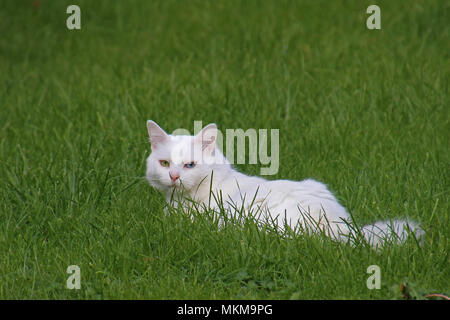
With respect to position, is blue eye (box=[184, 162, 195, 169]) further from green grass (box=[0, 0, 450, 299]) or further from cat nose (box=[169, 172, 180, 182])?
green grass (box=[0, 0, 450, 299])

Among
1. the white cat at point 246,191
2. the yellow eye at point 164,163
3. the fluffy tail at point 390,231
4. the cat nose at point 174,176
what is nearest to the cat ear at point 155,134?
the white cat at point 246,191

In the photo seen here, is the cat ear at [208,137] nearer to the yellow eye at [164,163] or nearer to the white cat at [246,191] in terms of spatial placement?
the white cat at [246,191]

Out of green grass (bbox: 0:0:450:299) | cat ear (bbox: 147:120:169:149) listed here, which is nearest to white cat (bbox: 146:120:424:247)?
cat ear (bbox: 147:120:169:149)

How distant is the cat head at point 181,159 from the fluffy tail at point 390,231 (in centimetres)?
126

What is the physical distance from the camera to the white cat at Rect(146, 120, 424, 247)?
3.64m

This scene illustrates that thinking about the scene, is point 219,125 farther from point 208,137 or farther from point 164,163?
point 164,163

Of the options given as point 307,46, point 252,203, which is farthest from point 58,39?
point 252,203

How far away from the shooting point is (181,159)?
4316 millimetres

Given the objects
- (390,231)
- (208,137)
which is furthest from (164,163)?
(390,231)

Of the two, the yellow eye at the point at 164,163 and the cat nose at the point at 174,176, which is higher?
the yellow eye at the point at 164,163

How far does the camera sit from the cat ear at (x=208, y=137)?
4.36 metres

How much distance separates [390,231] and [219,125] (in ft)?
7.91
